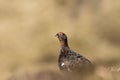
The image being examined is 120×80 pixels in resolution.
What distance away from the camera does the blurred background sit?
87.6 ft

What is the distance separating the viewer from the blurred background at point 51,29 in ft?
87.6

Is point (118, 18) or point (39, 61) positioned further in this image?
point (118, 18)

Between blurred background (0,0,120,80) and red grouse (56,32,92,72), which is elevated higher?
blurred background (0,0,120,80)

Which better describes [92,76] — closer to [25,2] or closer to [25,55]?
[25,55]

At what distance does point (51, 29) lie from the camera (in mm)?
30000

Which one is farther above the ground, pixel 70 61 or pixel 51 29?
pixel 51 29

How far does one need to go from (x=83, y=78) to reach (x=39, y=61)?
13660 mm

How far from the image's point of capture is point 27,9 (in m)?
33.0

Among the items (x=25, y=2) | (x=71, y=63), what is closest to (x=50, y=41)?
(x=25, y=2)

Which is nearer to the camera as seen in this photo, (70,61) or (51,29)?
(70,61)

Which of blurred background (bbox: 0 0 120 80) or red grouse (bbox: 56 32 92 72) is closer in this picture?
red grouse (bbox: 56 32 92 72)

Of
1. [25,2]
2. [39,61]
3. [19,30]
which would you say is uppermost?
[25,2]

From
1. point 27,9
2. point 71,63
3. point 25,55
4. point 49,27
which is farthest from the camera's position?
point 27,9

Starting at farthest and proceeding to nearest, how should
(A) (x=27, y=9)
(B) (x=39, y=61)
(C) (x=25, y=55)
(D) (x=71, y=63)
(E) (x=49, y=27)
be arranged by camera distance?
(A) (x=27, y=9) < (E) (x=49, y=27) < (C) (x=25, y=55) < (B) (x=39, y=61) < (D) (x=71, y=63)
